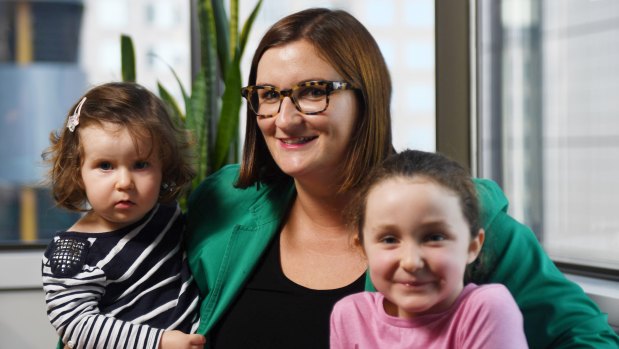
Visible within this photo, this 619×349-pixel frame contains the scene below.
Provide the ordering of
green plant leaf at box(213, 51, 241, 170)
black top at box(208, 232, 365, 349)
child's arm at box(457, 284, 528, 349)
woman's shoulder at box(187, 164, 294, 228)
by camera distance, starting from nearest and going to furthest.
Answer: child's arm at box(457, 284, 528, 349)
black top at box(208, 232, 365, 349)
woman's shoulder at box(187, 164, 294, 228)
green plant leaf at box(213, 51, 241, 170)

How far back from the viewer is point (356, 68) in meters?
1.53

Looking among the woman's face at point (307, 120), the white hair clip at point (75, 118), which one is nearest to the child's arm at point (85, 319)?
the white hair clip at point (75, 118)

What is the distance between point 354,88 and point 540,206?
1.25 metres

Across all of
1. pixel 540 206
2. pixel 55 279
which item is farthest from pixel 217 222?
pixel 540 206

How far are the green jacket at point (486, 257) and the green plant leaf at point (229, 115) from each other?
76 cm

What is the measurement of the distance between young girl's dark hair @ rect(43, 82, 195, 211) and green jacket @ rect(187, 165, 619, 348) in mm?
121

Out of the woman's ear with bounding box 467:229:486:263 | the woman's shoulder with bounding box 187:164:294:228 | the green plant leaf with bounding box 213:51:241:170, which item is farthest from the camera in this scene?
the green plant leaf with bounding box 213:51:241:170

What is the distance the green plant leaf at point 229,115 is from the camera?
2.60 metres

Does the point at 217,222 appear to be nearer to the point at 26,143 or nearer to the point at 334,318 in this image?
the point at 334,318

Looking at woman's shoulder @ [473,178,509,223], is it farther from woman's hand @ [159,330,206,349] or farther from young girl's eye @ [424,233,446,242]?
woman's hand @ [159,330,206,349]

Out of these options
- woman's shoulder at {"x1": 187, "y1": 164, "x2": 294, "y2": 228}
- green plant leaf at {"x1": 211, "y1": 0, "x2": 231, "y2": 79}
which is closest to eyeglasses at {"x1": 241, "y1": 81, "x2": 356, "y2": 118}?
woman's shoulder at {"x1": 187, "y1": 164, "x2": 294, "y2": 228}

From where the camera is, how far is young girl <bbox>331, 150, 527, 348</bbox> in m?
1.07

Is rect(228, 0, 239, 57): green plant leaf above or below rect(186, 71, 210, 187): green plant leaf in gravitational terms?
above

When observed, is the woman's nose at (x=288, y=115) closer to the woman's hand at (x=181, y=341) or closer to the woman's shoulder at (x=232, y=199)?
the woman's shoulder at (x=232, y=199)
